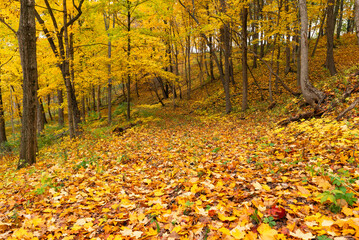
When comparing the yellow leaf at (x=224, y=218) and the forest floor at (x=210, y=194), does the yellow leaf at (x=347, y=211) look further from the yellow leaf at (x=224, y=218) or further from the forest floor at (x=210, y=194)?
the yellow leaf at (x=224, y=218)

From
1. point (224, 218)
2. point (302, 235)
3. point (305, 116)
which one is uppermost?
point (305, 116)

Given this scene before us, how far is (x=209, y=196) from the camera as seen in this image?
10.3 feet

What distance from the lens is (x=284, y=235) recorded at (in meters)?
1.97

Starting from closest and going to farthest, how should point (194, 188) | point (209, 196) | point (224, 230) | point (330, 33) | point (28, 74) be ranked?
point (224, 230) < point (209, 196) < point (194, 188) < point (28, 74) < point (330, 33)

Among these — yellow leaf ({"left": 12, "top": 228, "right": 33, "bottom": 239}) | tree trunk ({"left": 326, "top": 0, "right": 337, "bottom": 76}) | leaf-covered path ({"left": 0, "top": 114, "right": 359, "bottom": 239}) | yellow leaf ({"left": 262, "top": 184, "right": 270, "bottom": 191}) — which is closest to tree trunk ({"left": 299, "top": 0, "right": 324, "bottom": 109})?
leaf-covered path ({"left": 0, "top": 114, "right": 359, "bottom": 239})

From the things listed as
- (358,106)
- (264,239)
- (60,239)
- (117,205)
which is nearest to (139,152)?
(117,205)

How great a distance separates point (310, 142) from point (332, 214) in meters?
2.83

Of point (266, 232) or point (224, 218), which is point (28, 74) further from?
point (266, 232)

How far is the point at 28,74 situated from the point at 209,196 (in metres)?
6.48

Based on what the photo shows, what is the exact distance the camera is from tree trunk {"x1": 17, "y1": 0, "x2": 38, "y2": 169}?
588 cm

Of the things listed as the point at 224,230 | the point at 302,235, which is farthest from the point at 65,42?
the point at 302,235

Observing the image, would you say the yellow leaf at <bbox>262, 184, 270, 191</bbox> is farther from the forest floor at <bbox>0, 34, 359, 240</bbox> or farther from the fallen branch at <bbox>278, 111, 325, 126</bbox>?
the fallen branch at <bbox>278, 111, 325, 126</bbox>

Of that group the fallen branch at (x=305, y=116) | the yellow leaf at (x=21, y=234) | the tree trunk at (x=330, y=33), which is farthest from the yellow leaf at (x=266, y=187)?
the tree trunk at (x=330, y=33)

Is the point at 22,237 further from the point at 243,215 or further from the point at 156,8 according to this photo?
the point at 156,8
